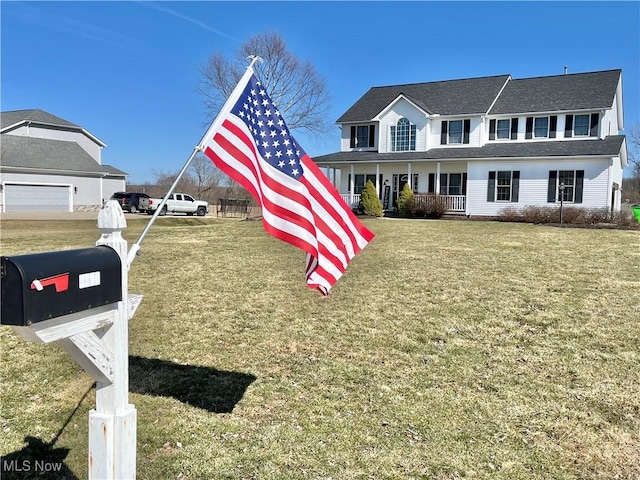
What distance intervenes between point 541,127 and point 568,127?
1.33 m

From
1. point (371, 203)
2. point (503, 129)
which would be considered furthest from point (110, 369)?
point (503, 129)

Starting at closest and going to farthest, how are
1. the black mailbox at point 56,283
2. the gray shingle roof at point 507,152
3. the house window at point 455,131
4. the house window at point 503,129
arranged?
the black mailbox at point 56,283, the gray shingle roof at point 507,152, the house window at point 503,129, the house window at point 455,131

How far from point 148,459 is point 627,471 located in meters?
3.06

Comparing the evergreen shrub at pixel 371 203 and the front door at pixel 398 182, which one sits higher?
the front door at pixel 398 182

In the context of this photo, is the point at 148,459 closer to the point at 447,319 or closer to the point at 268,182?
the point at 268,182

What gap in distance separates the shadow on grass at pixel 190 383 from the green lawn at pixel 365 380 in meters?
0.02

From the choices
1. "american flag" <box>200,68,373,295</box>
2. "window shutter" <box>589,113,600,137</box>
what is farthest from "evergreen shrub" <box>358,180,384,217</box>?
"american flag" <box>200,68,373,295</box>

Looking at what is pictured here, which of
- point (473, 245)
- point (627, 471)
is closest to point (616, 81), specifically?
point (473, 245)

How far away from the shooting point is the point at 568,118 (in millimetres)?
26047

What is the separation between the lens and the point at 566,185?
966 inches

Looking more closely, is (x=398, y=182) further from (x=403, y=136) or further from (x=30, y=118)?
(x=30, y=118)

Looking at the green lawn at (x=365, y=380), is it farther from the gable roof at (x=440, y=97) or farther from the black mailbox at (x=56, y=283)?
the gable roof at (x=440, y=97)

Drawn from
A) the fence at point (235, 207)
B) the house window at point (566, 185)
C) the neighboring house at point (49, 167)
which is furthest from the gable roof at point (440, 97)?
the neighboring house at point (49, 167)

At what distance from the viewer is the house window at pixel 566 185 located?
24.2 m
